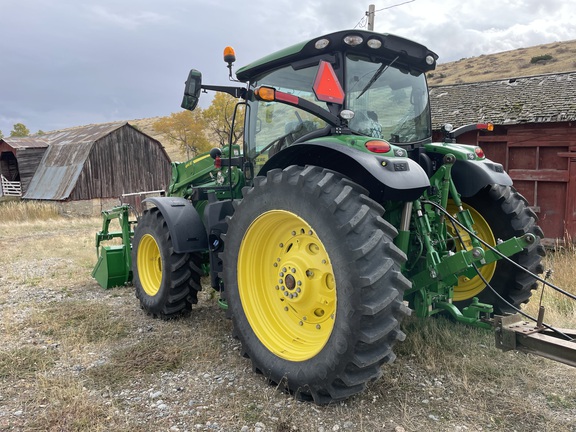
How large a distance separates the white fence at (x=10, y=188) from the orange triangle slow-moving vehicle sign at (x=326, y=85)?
30.1 m

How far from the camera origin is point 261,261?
3586mm

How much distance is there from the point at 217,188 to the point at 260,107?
111 cm

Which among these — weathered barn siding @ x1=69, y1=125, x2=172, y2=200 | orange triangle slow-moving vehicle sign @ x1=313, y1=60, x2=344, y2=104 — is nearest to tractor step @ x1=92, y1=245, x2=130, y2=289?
orange triangle slow-moving vehicle sign @ x1=313, y1=60, x2=344, y2=104

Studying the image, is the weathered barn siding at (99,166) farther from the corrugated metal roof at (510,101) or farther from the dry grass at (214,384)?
the dry grass at (214,384)

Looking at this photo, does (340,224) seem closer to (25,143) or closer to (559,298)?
(559,298)

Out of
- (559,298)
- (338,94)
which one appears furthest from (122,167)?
(338,94)

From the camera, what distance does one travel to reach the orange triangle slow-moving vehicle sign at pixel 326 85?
298cm

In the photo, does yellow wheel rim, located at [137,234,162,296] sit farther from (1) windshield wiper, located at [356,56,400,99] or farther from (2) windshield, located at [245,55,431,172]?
(1) windshield wiper, located at [356,56,400,99]

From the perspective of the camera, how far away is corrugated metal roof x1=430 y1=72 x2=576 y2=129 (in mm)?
9766

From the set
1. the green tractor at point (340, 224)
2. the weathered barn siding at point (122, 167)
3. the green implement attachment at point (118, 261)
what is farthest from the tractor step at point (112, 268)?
the weathered barn siding at point (122, 167)

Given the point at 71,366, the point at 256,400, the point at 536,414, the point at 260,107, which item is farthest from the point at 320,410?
the point at 260,107

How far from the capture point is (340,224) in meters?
2.74

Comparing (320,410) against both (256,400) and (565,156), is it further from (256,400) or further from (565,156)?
(565,156)

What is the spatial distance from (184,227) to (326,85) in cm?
225
